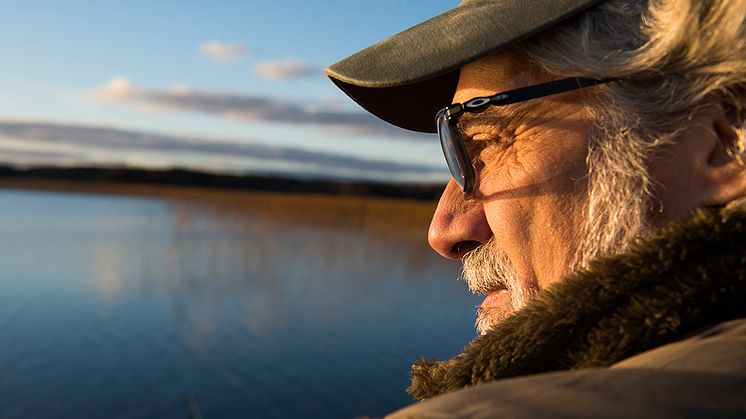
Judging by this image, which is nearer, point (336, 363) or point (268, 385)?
point (268, 385)

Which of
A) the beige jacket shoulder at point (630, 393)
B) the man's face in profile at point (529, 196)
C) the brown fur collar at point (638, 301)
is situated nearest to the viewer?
the beige jacket shoulder at point (630, 393)

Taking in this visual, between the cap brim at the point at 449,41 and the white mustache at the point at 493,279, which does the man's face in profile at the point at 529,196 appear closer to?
the white mustache at the point at 493,279

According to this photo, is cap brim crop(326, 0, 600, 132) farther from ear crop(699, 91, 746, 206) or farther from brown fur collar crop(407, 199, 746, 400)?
brown fur collar crop(407, 199, 746, 400)

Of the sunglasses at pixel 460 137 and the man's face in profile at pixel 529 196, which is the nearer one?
the man's face in profile at pixel 529 196

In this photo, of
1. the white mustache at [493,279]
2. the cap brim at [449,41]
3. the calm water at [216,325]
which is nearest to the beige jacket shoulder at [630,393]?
the white mustache at [493,279]

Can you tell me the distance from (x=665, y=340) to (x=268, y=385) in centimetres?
1373

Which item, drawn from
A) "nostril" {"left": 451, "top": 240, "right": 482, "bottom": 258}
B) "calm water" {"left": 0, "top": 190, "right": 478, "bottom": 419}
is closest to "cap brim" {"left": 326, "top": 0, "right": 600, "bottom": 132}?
"nostril" {"left": 451, "top": 240, "right": 482, "bottom": 258}

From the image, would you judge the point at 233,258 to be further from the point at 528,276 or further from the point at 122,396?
the point at 528,276

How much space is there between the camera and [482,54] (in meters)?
1.29

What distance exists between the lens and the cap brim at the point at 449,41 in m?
1.27

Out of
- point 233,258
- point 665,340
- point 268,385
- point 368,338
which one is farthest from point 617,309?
point 233,258

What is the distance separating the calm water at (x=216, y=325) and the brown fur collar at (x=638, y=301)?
12.3 meters

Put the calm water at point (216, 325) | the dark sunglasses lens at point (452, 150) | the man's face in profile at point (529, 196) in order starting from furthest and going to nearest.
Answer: the calm water at point (216, 325), the dark sunglasses lens at point (452, 150), the man's face in profile at point (529, 196)

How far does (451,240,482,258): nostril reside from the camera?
155 cm
